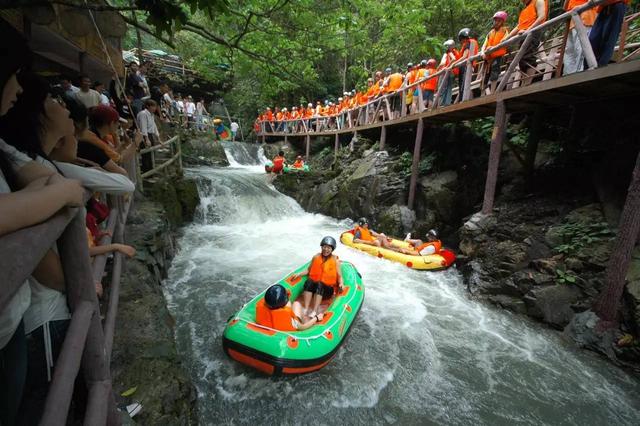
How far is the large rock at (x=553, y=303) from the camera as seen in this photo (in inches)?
196

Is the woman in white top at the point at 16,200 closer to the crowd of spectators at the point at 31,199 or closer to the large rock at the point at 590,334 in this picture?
the crowd of spectators at the point at 31,199

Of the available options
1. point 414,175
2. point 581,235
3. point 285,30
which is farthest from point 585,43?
point 414,175

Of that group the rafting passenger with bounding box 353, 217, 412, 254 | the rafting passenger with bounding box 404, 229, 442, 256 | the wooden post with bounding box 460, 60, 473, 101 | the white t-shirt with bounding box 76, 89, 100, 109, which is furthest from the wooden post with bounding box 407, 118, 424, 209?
the white t-shirt with bounding box 76, 89, 100, 109

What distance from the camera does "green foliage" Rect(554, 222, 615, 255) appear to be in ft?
16.9

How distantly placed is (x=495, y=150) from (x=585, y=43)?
228cm

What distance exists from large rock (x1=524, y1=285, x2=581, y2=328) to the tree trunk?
490 mm

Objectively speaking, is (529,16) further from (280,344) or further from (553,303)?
(280,344)

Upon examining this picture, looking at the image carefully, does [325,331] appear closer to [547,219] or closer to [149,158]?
[547,219]

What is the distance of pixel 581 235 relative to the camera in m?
5.38

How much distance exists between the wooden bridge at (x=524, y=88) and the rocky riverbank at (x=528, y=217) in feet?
1.99

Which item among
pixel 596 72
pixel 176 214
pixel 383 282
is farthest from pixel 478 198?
pixel 176 214

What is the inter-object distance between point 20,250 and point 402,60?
18.6 m

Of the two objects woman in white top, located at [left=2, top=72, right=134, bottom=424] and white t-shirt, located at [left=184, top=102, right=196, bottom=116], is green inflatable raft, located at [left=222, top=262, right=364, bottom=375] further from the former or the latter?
white t-shirt, located at [left=184, top=102, right=196, bottom=116]

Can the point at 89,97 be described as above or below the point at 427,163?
above
